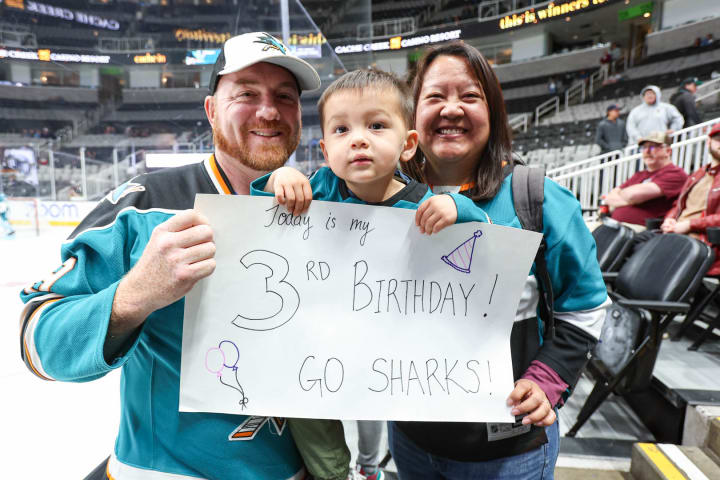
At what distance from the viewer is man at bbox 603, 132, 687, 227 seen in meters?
3.88

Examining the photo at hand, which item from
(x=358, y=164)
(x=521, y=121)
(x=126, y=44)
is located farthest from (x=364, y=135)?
(x=521, y=121)

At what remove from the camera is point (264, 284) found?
809mm

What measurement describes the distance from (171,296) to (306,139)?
558cm

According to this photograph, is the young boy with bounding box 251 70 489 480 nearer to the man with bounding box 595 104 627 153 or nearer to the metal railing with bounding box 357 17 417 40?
the man with bounding box 595 104 627 153

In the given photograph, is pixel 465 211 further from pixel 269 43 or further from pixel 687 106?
pixel 687 106

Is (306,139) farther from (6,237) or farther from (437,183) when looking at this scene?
(6,237)

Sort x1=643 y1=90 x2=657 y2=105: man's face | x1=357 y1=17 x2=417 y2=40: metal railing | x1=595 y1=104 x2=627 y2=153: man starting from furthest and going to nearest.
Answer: x1=357 y1=17 x2=417 y2=40: metal railing < x1=595 y1=104 x2=627 y2=153: man < x1=643 y1=90 x2=657 y2=105: man's face

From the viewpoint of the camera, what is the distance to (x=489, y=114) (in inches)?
38.4

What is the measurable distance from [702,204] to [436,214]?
3.59 m

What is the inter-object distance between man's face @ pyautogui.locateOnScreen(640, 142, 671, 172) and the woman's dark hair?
388 cm

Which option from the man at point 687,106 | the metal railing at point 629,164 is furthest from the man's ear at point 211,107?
the man at point 687,106

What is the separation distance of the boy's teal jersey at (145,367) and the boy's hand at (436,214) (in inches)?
20.1

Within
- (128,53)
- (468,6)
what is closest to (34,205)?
(128,53)

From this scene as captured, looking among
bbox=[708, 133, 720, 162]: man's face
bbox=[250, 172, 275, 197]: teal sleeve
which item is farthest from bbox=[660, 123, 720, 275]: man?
bbox=[250, 172, 275, 197]: teal sleeve
